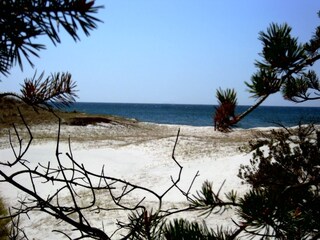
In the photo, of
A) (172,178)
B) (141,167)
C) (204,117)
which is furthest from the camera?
(204,117)

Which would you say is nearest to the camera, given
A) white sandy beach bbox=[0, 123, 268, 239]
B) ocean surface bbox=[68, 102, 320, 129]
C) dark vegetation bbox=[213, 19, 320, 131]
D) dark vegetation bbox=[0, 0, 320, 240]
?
dark vegetation bbox=[0, 0, 320, 240]

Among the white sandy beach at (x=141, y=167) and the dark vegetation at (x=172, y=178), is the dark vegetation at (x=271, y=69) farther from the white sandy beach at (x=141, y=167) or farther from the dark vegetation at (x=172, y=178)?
the white sandy beach at (x=141, y=167)

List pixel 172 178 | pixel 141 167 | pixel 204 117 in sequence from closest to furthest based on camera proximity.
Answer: pixel 172 178 < pixel 141 167 < pixel 204 117

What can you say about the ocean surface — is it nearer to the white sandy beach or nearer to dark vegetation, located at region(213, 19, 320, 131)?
dark vegetation, located at region(213, 19, 320, 131)

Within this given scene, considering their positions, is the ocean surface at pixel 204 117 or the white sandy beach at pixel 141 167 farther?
the white sandy beach at pixel 141 167

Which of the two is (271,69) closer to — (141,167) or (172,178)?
(172,178)

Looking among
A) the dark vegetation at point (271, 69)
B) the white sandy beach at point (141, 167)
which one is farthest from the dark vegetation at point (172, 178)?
the white sandy beach at point (141, 167)

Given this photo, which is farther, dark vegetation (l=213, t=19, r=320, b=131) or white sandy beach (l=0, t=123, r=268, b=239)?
white sandy beach (l=0, t=123, r=268, b=239)

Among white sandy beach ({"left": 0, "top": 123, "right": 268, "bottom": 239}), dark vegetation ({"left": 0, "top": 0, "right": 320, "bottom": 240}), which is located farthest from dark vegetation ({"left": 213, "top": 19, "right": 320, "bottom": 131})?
white sandy beach ({"left": 0, "top": 123, "right": 268, "bottom": 239})

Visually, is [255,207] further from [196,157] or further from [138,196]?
[196,157]

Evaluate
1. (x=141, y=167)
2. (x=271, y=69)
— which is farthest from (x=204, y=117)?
(x=271, y=69)

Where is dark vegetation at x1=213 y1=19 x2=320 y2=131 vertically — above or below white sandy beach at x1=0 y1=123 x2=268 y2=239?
above

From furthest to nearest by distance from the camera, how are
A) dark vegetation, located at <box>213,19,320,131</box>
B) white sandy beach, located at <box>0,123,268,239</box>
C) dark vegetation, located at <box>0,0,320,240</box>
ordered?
white sandy beach, located at <box>0,123,268,239</box> → dark vegetation, located at <box>213,19,320,131</box> → dark vegetation, located at <box>0,0,320,240</box>

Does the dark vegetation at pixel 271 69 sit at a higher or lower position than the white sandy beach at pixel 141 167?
higher
